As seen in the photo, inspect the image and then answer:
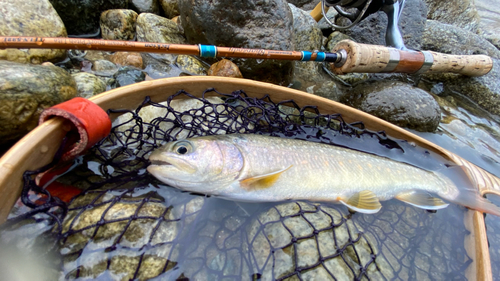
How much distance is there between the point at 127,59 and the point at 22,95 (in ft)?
6.86

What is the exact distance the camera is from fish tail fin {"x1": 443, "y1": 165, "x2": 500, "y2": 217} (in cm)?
231

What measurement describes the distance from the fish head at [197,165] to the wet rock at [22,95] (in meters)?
1.40

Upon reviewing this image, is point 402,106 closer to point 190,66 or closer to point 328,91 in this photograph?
point 328,91

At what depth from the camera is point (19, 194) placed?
1.39 m

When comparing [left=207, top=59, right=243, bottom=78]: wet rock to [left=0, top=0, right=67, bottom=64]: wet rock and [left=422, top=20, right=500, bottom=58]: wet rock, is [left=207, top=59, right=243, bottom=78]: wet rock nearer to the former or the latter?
[left=0, top=0, right=67, bottom=64]: wet rock

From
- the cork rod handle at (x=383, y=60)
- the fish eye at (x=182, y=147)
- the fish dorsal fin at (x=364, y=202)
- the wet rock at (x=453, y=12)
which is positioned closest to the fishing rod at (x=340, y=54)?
the cork rod handle at (x=383, y=60)

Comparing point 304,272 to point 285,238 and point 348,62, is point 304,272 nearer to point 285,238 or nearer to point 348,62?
point 285,238

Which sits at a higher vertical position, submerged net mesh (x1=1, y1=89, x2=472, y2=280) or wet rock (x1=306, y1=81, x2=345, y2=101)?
submerged net mesh (x1=1, y1=89, x2=472, y2=280)

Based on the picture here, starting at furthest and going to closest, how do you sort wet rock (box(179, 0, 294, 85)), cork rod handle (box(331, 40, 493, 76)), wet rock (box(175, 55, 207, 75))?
wet rock (box(175, 55, 207, 75)) < wet rock (box(179, 0, 294, 85)) < cork rod handle (box(331, 40, 493, 76))

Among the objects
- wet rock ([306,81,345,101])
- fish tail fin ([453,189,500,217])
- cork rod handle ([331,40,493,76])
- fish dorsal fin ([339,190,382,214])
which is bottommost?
wet rock ([306,81,345,101])

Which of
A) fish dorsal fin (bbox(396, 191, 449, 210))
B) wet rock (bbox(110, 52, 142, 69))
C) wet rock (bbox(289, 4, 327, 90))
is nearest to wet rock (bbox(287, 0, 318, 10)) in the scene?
wet rock (bbox(289, 4, 327, 90))

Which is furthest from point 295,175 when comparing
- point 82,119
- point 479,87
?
point 479,87

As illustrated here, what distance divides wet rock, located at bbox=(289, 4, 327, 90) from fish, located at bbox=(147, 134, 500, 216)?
8.68 feet

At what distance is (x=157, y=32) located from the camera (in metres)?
4.54
